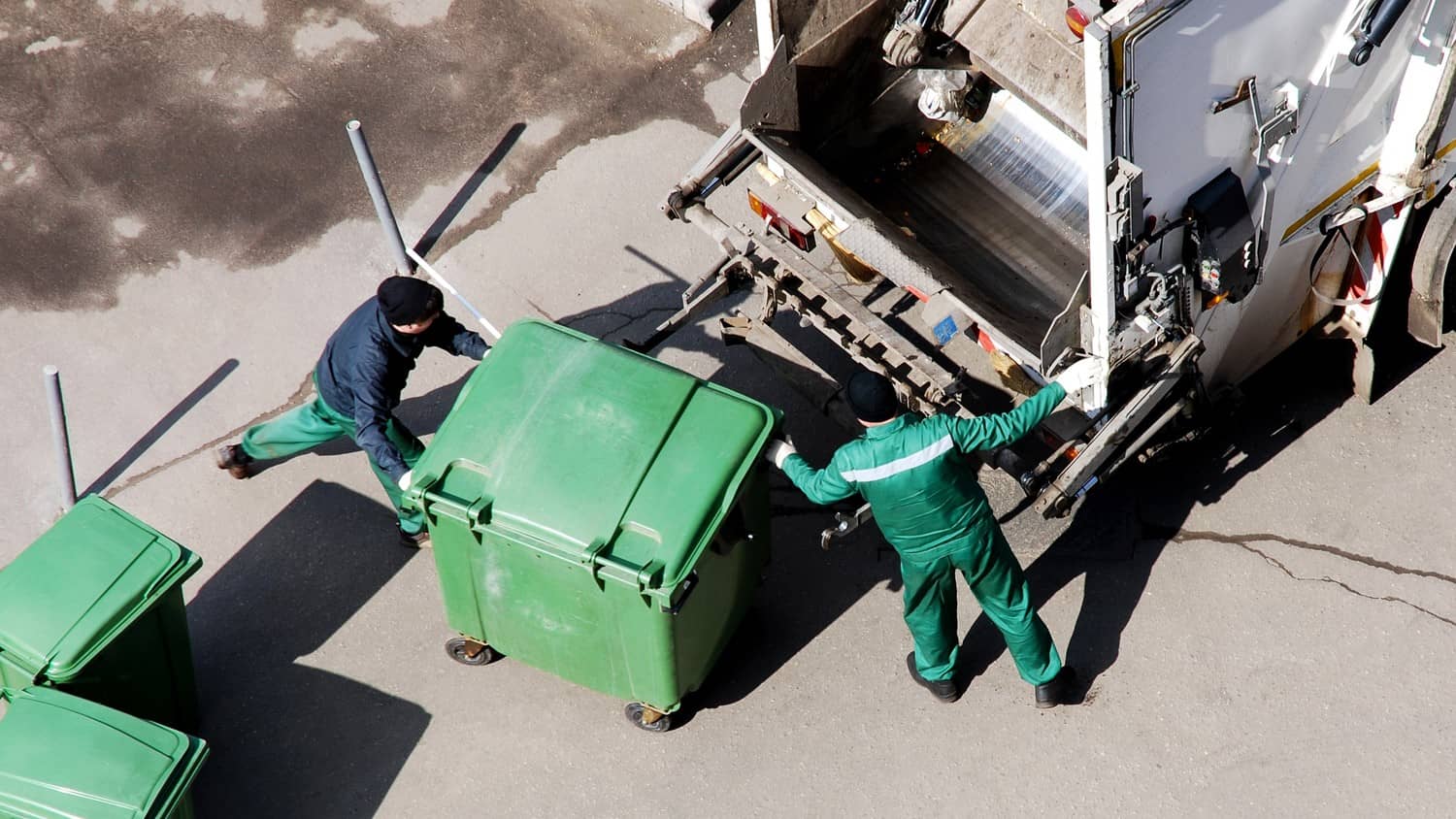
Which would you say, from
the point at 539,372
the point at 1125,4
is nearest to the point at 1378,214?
the point at 1125,4

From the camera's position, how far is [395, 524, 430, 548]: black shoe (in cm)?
557

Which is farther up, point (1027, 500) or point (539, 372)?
point (539, 372)

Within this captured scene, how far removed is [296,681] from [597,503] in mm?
1584

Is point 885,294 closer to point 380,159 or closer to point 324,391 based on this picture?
point 324,391

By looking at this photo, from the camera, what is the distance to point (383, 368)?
16.7 feet

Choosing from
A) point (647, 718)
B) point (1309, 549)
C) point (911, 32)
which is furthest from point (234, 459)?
point (1309, 549)

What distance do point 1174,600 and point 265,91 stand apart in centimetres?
473

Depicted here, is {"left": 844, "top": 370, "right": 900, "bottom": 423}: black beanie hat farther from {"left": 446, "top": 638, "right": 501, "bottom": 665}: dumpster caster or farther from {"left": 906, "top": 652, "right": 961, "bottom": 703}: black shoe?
{"left": 446, "top": 638, "right": 501, "bottom": 665}: dumpster caster

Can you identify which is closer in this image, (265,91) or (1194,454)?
(1194,454)

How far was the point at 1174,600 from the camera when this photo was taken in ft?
17.6

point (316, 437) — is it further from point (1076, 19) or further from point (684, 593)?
point (1076, 19)

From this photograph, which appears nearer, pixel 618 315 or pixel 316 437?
pixel 316 437

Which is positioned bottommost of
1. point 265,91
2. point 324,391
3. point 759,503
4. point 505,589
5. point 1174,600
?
point 1174,600

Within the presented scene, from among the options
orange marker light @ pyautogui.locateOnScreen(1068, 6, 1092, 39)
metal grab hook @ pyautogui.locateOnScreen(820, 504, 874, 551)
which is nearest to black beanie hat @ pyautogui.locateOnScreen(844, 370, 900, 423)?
metal grab hook @ pyautogui.locateOnScreen(820, 504, 874, 551)
